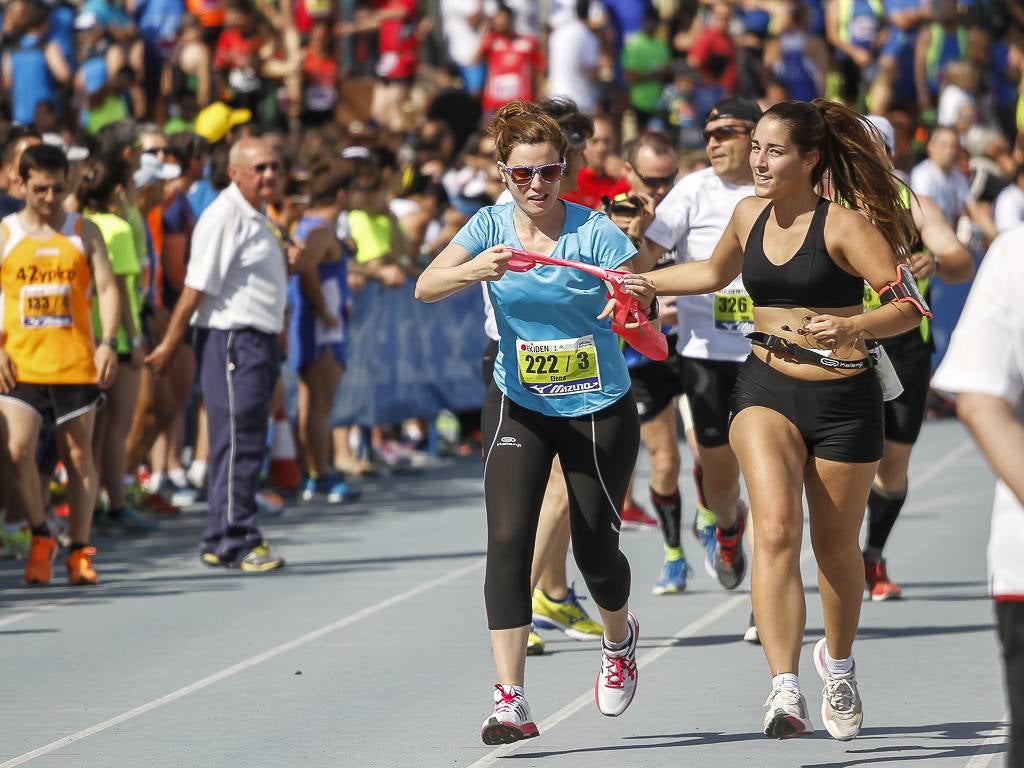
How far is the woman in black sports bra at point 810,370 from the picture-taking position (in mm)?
6371

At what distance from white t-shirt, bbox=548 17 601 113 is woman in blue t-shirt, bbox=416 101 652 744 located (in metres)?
14.5

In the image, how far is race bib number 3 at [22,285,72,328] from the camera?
10.0 m

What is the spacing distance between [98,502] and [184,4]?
8.88m

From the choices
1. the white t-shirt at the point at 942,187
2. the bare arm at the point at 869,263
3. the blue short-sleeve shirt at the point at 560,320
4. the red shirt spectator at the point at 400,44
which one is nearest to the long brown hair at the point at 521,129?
the blue short-sleeve shirt at the point at 560,320

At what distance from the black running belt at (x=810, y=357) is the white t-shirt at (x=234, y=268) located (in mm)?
4758

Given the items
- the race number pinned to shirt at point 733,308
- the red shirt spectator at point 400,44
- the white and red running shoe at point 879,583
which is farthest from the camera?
the red shirt spectator at point 400,44

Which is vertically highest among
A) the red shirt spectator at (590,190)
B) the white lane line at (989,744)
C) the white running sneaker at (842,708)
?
the red shirt spectator at (590,190)

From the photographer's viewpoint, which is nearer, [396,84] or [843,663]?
→ [843,663]

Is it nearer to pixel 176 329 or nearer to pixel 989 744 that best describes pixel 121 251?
pixel 176 329

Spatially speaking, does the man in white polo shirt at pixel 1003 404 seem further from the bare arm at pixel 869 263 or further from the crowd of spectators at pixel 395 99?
the crowd of spectators at pixel 395 99

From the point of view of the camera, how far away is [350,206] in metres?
14.8

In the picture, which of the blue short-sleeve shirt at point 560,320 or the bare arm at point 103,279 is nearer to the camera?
the blue short-sleeve shirt at point 560,320

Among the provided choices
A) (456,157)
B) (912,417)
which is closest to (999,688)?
(912,417)

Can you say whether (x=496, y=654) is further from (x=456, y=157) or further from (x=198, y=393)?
(x=456, y=157)
